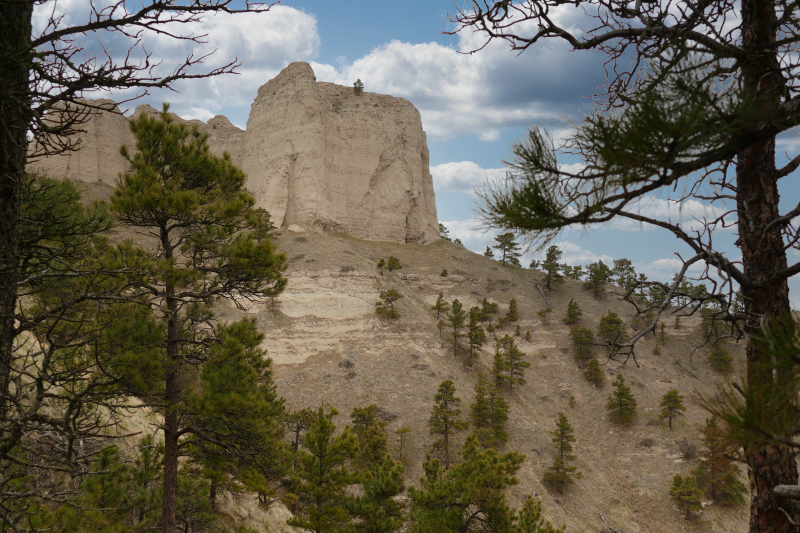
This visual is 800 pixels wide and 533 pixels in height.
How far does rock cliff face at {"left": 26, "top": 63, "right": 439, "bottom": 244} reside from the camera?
163 ft

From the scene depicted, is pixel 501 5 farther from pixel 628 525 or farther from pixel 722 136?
pixel 628 525

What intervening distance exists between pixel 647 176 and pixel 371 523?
11885mm

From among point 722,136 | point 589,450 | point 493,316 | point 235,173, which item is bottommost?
point 589,450

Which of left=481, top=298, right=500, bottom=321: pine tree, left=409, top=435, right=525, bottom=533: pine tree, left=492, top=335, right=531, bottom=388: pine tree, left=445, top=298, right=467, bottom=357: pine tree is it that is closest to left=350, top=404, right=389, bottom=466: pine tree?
left=409, top=435, right=525, bottom=533: pine tree

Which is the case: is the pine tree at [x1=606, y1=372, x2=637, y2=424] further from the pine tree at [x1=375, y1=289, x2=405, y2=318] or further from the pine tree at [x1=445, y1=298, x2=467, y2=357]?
the pine tree at [x1=375, y1=289, x2=405, y2=318]

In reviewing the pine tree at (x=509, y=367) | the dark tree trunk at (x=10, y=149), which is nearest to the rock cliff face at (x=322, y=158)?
the pine tree at (x=509, y=367)

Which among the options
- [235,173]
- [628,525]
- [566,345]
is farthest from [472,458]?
[566,345]

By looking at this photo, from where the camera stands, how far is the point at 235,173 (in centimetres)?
1005

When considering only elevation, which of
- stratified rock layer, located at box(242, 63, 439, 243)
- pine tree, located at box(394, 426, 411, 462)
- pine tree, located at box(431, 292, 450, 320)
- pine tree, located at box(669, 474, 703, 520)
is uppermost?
stratified rock layer, located at box(242, 63, 439, 243)

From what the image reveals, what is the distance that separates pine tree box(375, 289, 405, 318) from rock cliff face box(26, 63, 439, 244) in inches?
672

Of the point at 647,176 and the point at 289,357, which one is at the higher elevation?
the point at 647,176

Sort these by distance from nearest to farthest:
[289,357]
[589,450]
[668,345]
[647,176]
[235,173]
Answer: [647,176] < [235,173] < [589,450] < [289,357] < [668,345]

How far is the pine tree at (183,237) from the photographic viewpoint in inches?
332

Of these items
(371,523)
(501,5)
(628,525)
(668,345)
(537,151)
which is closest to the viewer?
(537,151)
